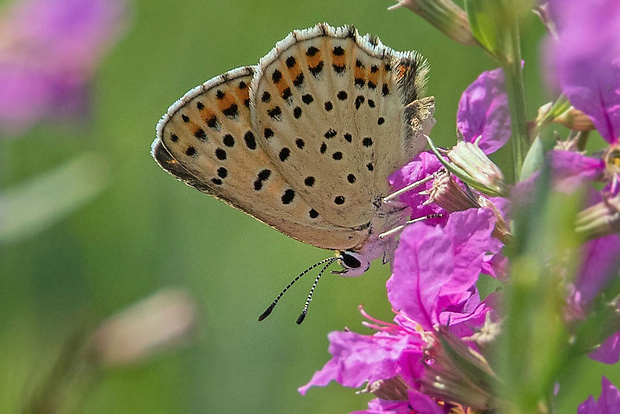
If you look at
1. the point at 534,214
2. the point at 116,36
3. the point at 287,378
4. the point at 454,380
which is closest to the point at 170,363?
the point at 287,378

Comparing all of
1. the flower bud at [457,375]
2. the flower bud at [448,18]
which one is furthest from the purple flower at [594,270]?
the flower bud at [448,18]

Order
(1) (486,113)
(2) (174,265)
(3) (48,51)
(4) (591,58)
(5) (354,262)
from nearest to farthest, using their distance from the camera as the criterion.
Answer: (4) (591,58) < (1) (486,113) < (5) (354,262) < (3) (48,51) < (2) (174,265)

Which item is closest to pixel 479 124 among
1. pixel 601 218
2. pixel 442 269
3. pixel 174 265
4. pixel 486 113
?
pixel 486 113

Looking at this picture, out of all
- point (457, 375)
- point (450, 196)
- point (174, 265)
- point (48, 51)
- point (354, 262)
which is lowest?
point (174, 265)

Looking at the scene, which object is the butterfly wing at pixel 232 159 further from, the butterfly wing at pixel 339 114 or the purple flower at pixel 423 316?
the purple flower at pixel 423 316

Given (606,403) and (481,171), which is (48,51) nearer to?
(481,171)

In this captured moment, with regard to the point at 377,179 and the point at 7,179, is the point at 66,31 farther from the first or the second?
the point at 377,179

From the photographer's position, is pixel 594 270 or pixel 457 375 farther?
pixel 457 375
